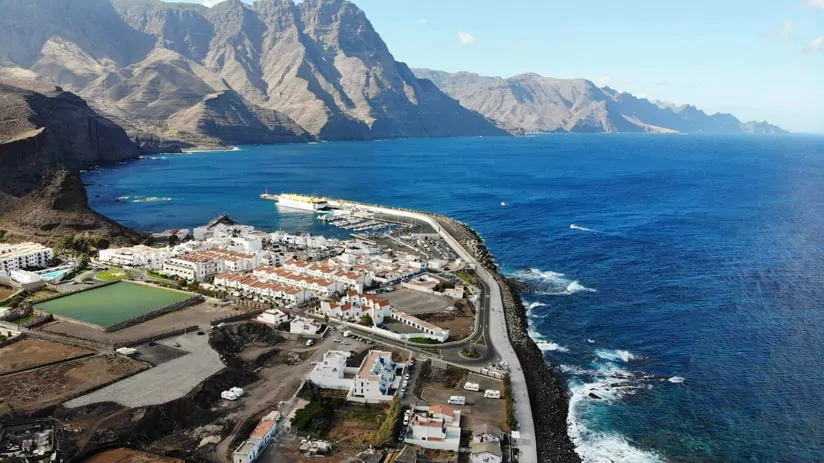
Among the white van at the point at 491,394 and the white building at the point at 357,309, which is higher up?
the white building at the point at 357,309

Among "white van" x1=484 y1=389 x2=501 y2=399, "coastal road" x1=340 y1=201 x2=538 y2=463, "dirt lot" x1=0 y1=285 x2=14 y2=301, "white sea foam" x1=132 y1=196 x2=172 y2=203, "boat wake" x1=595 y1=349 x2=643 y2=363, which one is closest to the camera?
"coastal road" x1=340 y1=201 x2=538 y2=463

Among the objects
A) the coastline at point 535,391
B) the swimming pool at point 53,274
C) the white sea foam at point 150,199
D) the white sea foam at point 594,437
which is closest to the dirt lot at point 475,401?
the coastline at point 535,391

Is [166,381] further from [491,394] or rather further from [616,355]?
[616,355]

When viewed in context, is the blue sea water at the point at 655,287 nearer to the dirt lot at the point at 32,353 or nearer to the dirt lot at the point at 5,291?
the dirt lot at the point at 32,353

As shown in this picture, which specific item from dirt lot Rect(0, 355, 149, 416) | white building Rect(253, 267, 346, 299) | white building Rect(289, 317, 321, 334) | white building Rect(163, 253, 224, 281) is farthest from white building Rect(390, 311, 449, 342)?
white building Rect(163, 253, 224, 281)

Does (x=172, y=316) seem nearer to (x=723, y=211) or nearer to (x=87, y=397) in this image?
(x=87, y=397)

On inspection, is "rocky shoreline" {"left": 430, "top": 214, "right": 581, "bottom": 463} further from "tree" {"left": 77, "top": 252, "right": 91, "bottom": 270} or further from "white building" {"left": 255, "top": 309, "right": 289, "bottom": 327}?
"tree" {"left": 77, "top": 252, "right": 91, "bottom": 270}

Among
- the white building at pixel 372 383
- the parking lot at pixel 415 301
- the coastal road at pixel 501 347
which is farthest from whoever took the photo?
the parking lot at pixel 415 301
